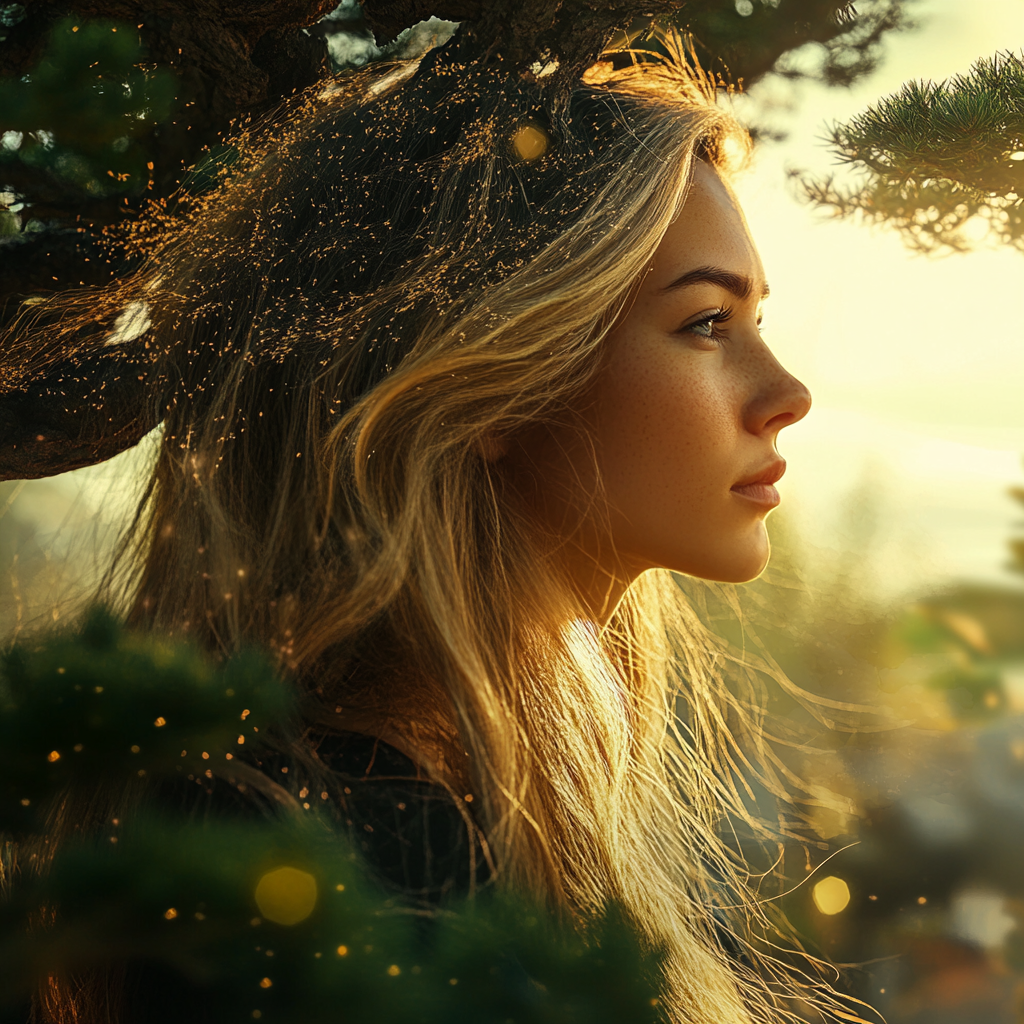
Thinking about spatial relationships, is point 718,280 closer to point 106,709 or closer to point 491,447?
point 491,447

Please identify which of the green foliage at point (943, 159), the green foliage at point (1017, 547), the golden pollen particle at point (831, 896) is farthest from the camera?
the green foliage at point (1017, 547)

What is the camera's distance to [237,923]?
1.11 ft

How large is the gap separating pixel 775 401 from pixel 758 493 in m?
0.11

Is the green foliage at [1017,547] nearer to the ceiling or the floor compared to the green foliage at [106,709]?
nearer to the floor

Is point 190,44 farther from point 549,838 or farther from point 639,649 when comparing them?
point 639,649

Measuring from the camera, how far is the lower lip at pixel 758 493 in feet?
3.05

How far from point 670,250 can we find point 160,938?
2.68 feet

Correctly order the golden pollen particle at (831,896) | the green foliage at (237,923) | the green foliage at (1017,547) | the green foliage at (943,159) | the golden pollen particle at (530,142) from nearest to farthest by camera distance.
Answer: the green foliage at (237,923) → the golden pollen particle at (530,142) → the green foliage at (943,159) → the golden pollen particle at (831,896) → the green foliage at (1017,547)

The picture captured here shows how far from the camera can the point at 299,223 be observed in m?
0.89

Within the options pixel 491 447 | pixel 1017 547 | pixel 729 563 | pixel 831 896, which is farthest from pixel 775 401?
pixel 1017 547

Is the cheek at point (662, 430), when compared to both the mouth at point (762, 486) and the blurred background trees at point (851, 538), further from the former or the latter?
the blurred background trees at point (851, 538)

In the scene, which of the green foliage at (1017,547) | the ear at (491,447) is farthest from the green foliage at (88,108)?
the green foliage at (1017,547)

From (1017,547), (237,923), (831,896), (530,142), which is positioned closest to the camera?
(237,923)

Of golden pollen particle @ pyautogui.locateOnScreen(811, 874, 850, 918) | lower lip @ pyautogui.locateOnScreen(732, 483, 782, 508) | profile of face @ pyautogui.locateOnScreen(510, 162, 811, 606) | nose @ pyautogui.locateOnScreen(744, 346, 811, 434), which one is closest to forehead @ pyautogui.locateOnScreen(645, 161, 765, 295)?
profile of face @ pyautogui.locateOnScreen(510, 162, 811, 606)
